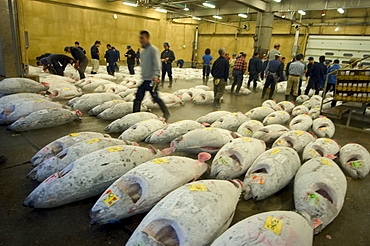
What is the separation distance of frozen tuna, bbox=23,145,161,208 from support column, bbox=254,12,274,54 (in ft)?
48.9

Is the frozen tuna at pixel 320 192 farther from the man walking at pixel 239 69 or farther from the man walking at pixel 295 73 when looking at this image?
the man walking at pixel 239 69

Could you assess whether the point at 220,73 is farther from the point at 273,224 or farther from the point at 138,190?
the point at 273,224

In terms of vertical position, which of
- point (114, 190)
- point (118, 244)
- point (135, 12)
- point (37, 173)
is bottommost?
point (118, 244)

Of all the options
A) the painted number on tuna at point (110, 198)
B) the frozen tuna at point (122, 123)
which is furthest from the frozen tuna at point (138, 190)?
the frozen tuna at point (122, 123)

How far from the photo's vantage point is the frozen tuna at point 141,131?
4.01 m

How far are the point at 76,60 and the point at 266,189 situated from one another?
9.58 m

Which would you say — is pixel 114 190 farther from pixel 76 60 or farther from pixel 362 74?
pixel 76 60

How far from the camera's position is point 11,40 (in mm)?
6945

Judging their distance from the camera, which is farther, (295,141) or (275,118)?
(275,118)

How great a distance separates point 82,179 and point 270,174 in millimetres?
1933

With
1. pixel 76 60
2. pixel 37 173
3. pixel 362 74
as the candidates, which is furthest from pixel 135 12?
pixel 37 173

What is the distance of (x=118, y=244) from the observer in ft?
6.52

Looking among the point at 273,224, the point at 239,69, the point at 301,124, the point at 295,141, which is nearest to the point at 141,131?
the point at 295,141

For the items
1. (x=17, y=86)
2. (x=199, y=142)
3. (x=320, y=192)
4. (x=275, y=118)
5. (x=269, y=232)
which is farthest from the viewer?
(x=17, y=86)
